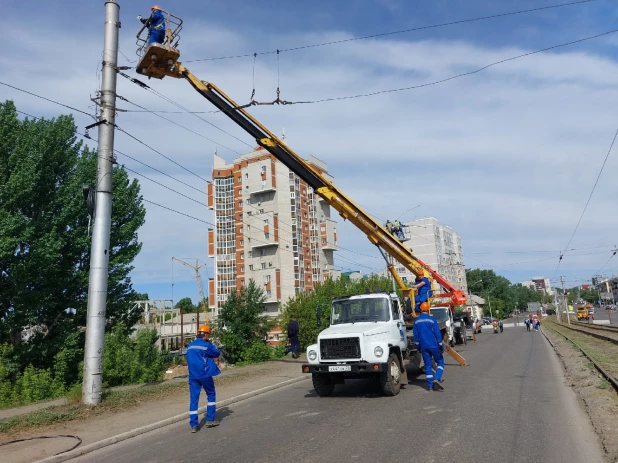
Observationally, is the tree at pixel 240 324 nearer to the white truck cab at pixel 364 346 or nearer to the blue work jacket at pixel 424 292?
the blue work jacket at pixel 424 292

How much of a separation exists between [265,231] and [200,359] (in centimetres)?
6089

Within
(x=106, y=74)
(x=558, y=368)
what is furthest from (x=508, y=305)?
(x=106, y=74)

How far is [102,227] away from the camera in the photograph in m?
10.4

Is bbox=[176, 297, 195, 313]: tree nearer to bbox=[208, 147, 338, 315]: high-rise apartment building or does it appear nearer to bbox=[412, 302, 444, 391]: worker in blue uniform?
bbox=[208, 147, 338, 315]: high-rise apartment building

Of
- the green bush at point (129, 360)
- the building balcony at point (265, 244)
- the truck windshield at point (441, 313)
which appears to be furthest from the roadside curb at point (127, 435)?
the building balcony at point (265, 244)

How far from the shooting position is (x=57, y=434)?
25.4 ft

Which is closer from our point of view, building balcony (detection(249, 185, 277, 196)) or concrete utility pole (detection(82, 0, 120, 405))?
concrete utility pole (detection(82, 0, 120, 405))

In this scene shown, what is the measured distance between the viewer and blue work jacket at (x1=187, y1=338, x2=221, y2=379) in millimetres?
7855

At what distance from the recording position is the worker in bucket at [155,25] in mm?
12469

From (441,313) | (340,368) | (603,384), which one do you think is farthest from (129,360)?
(441,313)

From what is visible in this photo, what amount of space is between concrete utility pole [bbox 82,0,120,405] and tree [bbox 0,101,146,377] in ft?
30.1

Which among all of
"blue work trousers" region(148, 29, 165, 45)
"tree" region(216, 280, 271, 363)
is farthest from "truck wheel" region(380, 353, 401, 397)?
"tree" region(216, 280, 271, 363)

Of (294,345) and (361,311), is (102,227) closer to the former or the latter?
(361,311)

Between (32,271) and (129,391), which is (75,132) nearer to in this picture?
(32,271)
